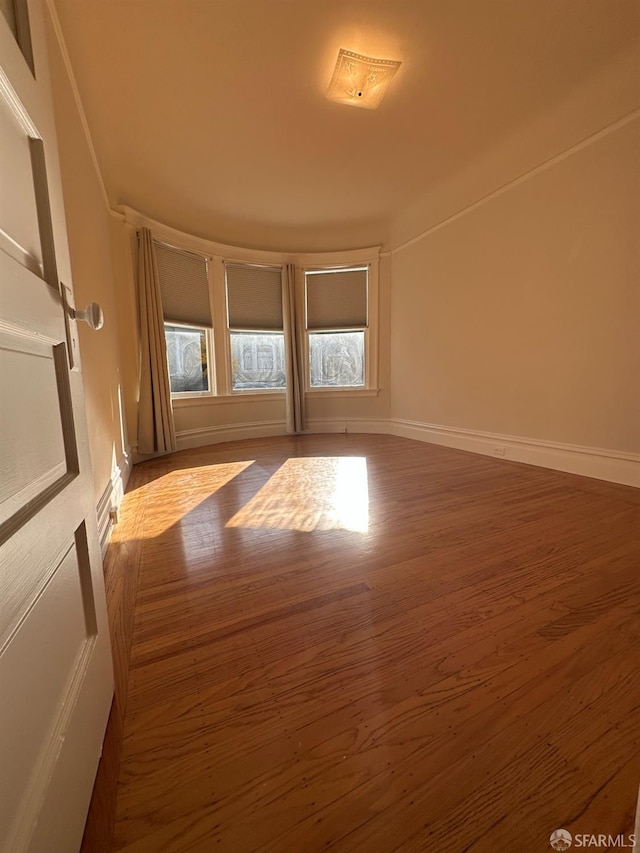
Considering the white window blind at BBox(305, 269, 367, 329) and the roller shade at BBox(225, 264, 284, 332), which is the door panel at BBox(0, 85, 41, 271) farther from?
the white window blind at BBox(305, 269, 367, 329)

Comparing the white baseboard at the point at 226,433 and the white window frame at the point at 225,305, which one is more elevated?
the white window frame at the point at 225,305

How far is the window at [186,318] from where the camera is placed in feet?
13.8

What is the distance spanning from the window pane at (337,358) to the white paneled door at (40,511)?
4.50 metres

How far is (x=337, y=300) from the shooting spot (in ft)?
16.9

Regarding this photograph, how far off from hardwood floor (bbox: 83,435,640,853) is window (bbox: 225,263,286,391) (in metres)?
3.28

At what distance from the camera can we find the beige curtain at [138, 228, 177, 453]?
3.80m

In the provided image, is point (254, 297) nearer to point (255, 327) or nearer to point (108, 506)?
point (255, 327)

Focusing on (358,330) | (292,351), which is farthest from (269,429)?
(358,330)

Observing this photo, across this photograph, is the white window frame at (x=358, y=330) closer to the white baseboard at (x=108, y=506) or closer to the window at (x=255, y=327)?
the window at (x=255, y=327)

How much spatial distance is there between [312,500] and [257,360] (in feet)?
10.3

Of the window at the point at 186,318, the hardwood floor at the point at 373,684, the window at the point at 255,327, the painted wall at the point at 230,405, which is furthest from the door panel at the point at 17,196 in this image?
the window at the point at 255,327

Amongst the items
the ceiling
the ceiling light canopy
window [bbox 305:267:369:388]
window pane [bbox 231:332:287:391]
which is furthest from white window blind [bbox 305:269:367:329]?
the ceiling light canopy

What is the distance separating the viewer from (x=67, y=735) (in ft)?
2.01

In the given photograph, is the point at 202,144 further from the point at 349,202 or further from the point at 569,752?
the point at 569,752
